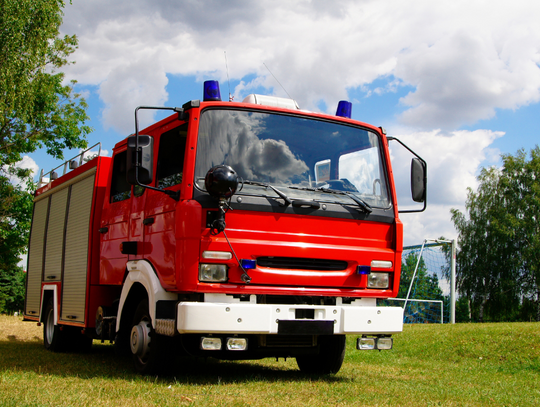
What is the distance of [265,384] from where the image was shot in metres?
6.27

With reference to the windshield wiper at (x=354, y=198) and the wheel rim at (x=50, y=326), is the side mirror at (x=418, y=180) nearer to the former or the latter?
the windshield wiper at (x=354, y=198)

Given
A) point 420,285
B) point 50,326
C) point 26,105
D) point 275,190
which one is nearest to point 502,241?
point 420,285

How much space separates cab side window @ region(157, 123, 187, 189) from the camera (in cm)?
623

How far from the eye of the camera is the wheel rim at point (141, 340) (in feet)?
21.4

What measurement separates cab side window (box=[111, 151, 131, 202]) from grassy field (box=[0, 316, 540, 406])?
2.12 meters

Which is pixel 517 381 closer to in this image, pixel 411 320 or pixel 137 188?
pixel 137 188

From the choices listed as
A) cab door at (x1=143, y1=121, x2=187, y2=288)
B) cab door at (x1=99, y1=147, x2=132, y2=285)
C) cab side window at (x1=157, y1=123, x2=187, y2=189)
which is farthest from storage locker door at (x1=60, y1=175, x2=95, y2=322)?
cab side window at (x1=157, y1=123, x2=187, y2=189)

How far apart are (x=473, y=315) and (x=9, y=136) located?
1255 inches

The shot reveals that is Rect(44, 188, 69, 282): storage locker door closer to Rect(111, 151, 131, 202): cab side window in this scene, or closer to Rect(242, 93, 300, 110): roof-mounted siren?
Rect(111, 151, 131, 202): cab side window

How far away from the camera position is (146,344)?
652 cm

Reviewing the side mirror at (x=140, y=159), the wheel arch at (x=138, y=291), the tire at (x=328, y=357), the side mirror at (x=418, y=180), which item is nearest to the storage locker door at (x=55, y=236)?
the wheel arch at (x=138, y=291)

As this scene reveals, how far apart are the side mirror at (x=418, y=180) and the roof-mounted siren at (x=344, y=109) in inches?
37.2

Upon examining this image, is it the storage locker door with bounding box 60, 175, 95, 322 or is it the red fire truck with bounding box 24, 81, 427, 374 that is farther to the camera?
the storage locker door with bounding box 60, 175, 95, 322

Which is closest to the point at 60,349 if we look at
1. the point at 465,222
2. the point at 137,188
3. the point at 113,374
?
the point at 113,374
